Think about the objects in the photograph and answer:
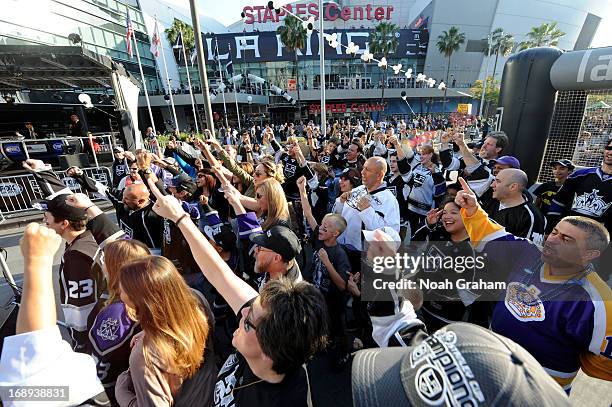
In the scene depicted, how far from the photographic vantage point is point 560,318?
5.94 feet

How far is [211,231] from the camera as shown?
3.25 metres

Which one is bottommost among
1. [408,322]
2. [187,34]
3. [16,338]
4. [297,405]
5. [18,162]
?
[18,162]

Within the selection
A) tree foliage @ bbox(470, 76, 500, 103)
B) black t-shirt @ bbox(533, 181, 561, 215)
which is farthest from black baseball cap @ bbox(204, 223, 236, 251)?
tree foliage @ bbox(470, 76, 500, 103)

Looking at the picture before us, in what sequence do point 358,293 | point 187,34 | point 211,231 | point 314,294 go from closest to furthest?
1. point 314,294
2. point 358,293
3. point 211,231
4. point 187,34

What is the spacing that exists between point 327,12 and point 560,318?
2468 inches

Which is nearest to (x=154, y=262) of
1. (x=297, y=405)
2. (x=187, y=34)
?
(x=297, y=405)

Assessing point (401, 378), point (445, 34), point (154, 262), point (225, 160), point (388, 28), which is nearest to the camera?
point (401, 378)

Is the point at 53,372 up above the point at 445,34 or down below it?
below

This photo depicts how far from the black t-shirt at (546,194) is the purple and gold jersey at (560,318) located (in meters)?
3.31

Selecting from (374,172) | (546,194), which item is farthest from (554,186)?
(374,172)

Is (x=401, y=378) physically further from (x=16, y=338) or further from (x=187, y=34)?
(x=187, y=34)

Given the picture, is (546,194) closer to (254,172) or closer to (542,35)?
(254,172)

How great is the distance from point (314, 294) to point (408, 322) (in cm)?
54

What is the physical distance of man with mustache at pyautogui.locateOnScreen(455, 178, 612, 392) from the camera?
1.72m
